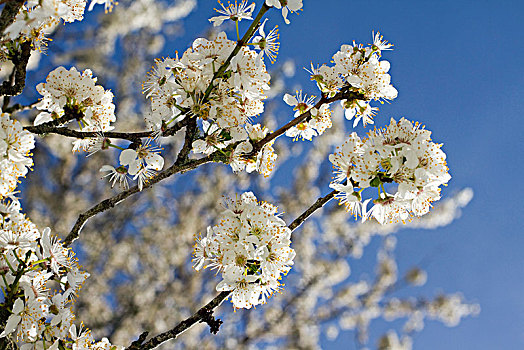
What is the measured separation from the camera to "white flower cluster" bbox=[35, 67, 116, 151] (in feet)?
6.03

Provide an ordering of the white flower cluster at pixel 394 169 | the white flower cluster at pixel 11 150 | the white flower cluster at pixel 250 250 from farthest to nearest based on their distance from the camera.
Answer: the white flower cluster at pixel 250 250 → the white flower cluster at pixel 394 169 → the white flower cluster at pixel 11 150

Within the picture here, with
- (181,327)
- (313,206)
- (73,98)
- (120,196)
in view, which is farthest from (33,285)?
(313,206)

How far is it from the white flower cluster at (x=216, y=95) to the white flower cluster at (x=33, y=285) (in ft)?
1.81

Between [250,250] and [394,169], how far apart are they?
551 mm

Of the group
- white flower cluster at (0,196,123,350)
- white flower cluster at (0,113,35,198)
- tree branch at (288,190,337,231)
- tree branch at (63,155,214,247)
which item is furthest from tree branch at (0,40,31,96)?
tree branch at (288,190,337,231)

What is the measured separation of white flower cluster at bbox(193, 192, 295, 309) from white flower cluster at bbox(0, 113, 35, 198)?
2.19 feet

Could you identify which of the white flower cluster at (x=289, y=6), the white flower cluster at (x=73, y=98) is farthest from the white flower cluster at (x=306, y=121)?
the white flower cluster at (x=73, y=98)

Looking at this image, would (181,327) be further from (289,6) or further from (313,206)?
(289,6)

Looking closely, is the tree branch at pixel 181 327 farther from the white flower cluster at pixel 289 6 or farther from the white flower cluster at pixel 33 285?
the white flower cluster at pixel 289 6

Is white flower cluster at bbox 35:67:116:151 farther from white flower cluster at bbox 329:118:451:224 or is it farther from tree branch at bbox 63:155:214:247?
white flower cluster at bbox 329:118:451:224

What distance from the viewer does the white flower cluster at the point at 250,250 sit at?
1706 mm

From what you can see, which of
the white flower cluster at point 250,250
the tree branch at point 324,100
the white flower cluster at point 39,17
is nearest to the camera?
the white flower cluster at point 39,17

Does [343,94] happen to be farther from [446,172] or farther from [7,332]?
[7,332]

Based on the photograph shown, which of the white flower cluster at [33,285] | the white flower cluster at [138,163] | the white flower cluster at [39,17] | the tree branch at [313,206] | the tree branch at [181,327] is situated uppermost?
the white flower cluster at [39,17]
